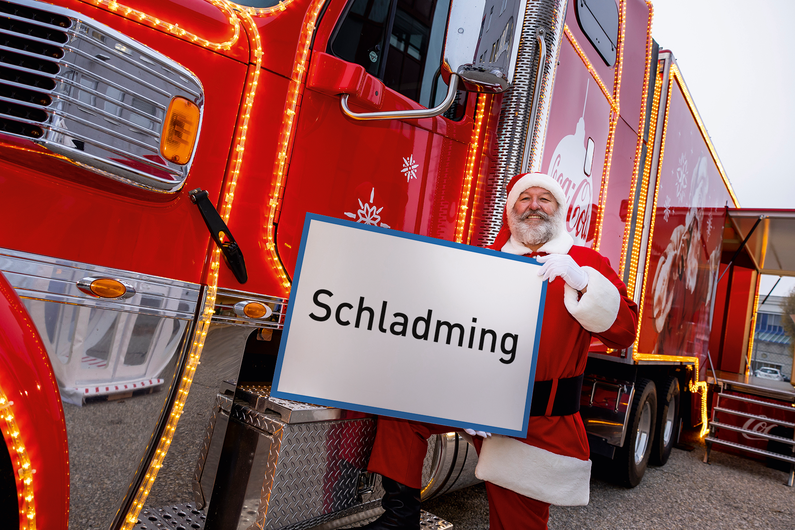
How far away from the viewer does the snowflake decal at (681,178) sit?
4.21 metres

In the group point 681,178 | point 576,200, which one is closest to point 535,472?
point 576,200

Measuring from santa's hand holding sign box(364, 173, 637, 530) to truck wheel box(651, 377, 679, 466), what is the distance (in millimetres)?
3238

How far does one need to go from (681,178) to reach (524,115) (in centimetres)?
275

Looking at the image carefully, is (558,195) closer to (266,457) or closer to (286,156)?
(286,156)

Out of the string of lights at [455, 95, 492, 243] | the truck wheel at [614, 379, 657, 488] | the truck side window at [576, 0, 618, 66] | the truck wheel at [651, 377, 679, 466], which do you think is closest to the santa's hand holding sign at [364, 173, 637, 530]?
the string of lights at [455, 95, 492, 243]

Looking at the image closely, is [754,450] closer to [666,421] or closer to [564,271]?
[666,421]

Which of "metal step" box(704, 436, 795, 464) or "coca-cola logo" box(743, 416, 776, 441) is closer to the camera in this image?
"metal step" box(704, 436, 795, 464)

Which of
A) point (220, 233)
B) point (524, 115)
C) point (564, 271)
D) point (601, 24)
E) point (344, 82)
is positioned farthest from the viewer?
point (601, 24)

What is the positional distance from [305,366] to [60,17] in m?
1.10

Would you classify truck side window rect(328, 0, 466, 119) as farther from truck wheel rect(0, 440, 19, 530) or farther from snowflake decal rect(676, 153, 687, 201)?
snowflake decal rect(676, 153, 687, 201)

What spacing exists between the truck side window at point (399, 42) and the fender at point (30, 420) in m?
Answer: 1.25

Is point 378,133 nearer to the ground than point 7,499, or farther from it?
farther from it

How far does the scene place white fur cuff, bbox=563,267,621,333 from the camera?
185 centimetres

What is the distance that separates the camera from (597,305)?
185cm
